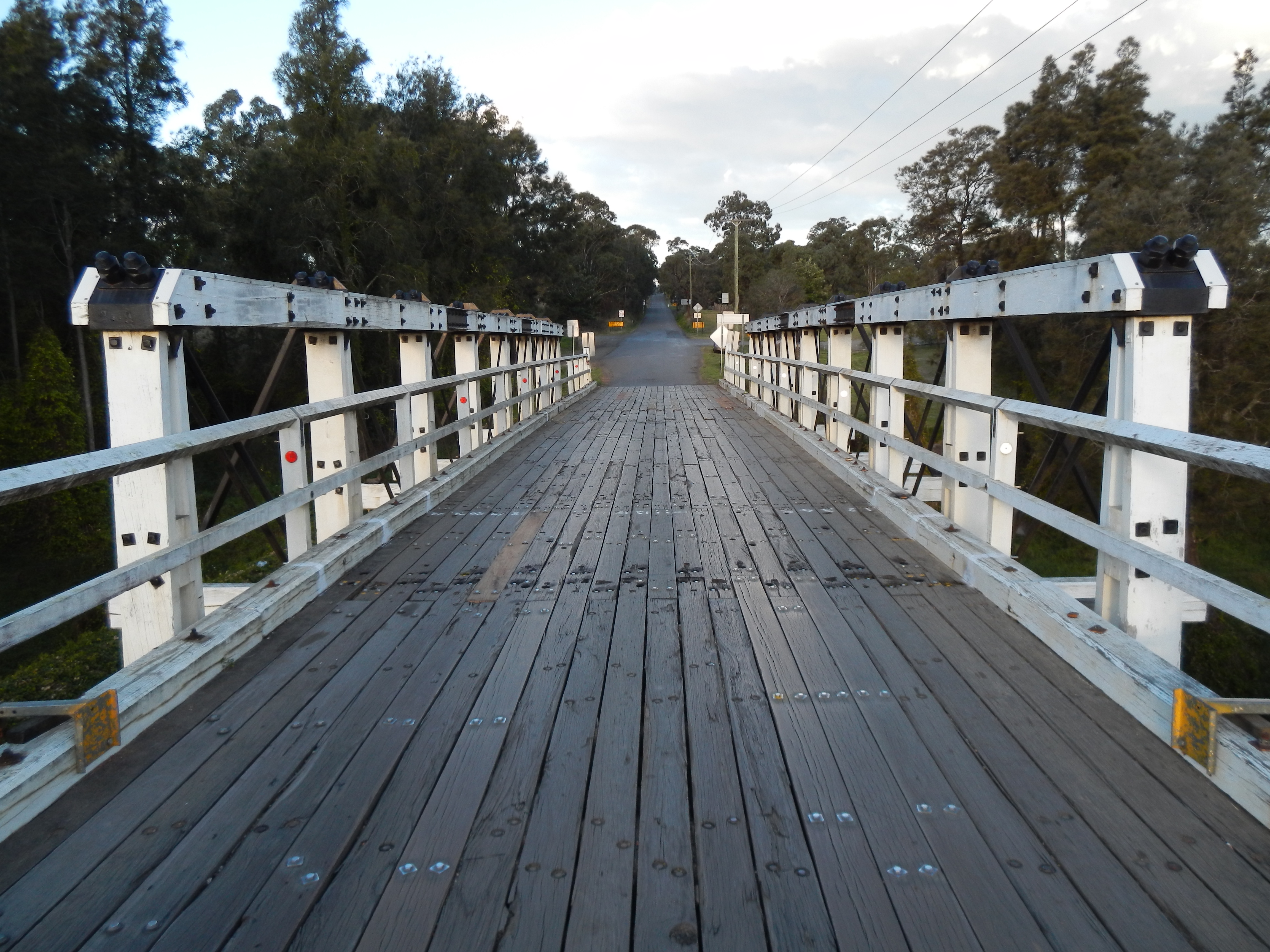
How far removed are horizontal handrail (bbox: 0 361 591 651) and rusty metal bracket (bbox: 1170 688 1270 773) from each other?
109 inches

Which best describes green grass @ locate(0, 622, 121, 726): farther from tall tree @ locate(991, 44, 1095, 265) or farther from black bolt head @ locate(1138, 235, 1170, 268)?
tall tree @ locate(991, 44, 1095, 265)

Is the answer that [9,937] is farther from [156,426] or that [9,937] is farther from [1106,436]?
[1106,436]

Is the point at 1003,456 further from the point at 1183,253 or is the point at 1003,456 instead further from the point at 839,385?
the point at 839,385

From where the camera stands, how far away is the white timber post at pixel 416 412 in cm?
607

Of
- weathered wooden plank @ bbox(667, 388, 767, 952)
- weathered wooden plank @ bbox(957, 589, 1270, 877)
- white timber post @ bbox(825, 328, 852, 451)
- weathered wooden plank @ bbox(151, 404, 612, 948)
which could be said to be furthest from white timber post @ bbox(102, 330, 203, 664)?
white timber post @ bbox(825, 328, 852, 451)

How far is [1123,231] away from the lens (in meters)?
24.8

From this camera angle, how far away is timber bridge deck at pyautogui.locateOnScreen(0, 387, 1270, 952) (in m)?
1.96

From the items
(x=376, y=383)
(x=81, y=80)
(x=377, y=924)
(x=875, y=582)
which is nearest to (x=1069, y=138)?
(x=376, y=383)

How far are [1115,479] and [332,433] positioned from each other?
3988 mm

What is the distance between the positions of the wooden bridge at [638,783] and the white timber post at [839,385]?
14.2 feet

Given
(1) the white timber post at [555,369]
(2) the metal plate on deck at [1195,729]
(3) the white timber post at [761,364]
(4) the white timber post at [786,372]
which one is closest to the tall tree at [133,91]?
(1) the white timber post at [555,369]

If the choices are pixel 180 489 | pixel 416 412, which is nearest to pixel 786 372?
pixel 416 412

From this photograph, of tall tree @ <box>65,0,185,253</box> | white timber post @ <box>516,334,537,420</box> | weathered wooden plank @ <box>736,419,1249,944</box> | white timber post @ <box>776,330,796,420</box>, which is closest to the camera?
weathered wooden plank @ <box>736,419,1249,944</box>

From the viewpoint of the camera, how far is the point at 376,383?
110ft
